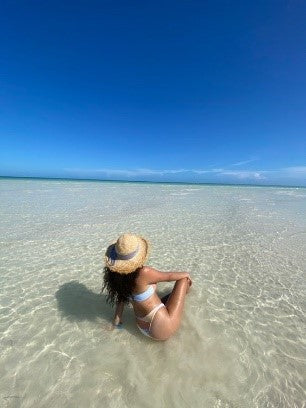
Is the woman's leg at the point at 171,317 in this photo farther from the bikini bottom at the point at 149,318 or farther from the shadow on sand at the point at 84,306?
the shadow on sand at the point at 84,306

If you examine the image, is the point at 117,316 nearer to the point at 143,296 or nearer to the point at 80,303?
the point at 143,296

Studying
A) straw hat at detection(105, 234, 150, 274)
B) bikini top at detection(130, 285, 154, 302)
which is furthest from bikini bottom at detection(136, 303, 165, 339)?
straw hat at detection(105, 234, 150, 274)

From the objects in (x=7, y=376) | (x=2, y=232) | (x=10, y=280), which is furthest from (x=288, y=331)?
(x=2, y=232)

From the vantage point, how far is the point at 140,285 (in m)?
3.28

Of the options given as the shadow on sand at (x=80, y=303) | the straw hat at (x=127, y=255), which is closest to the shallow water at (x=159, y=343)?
the shadow on sand at (x=80, y=303)

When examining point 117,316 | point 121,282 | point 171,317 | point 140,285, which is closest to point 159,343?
point 171,317

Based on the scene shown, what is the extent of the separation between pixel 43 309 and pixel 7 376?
1.33 meters

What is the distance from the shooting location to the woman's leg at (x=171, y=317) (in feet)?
11.0

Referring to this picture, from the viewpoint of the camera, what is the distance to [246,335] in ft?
12.3

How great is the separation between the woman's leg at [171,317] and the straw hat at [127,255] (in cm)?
85

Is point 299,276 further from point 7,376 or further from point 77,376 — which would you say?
point 7,376

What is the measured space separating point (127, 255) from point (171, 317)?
3.92 ft

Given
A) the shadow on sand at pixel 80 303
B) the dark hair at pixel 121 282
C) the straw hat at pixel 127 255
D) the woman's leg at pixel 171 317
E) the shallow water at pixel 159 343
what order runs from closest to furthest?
the shallow water at pixel 159 343
the straw hat at pixel 127 255
the dark hair at pixel 121 282
the woman's leg at pixel 171 317
the shadow on sand at pixel 80 303

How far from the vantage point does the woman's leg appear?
3.35 meters
